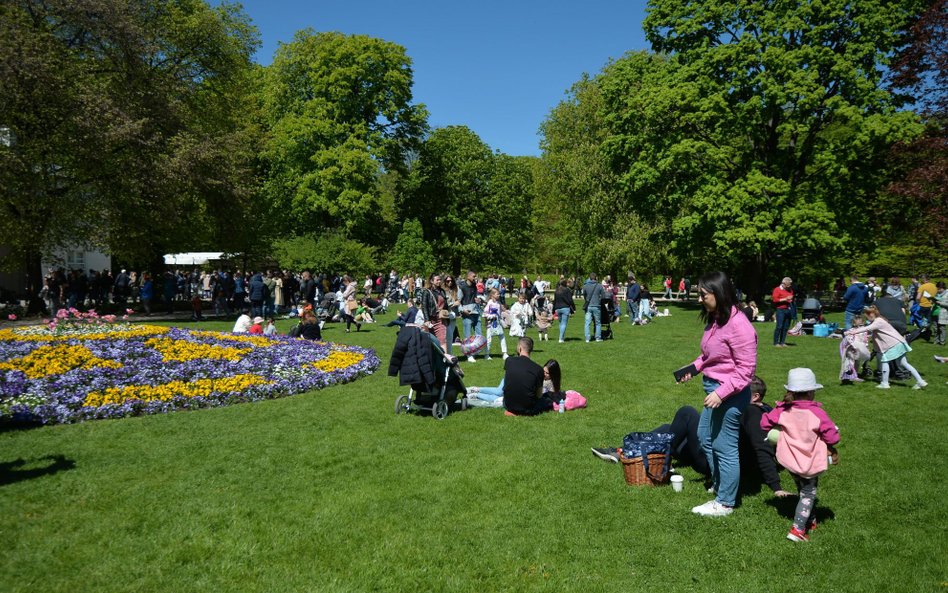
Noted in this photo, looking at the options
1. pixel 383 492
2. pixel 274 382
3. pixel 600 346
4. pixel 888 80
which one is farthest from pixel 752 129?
pixel 383 492

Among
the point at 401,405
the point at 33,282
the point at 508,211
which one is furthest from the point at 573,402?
the point at 508,211

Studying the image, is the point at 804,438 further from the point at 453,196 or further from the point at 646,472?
the point at 453,196

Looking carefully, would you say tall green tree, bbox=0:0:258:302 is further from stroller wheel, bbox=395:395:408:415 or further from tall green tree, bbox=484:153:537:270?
tall green tree, bbox=484:153:537:270

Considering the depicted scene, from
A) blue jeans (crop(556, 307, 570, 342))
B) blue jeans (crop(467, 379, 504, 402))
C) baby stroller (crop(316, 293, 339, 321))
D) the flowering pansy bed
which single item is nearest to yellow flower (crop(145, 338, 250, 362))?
the flowering pansy bed

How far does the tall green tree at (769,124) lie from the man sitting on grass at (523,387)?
19.5m

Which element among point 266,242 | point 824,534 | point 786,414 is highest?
point 266,242

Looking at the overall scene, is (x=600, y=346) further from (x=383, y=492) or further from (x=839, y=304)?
(x=839, y=304)

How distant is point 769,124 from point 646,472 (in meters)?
26.7

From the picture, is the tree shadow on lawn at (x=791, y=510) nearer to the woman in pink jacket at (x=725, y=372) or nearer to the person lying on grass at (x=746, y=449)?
the person lying on grass at (x=746, y=449)

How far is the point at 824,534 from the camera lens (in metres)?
5.29

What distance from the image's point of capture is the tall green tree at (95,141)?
21203 millimetres

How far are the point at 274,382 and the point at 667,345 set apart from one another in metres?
11.2

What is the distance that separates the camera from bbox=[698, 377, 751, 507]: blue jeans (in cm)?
550

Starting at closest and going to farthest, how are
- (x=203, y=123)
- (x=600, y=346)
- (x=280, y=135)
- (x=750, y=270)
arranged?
(x=600, y=346) < (x=750, y=270) < (x=203, y=123) < (x=280, y=135)
